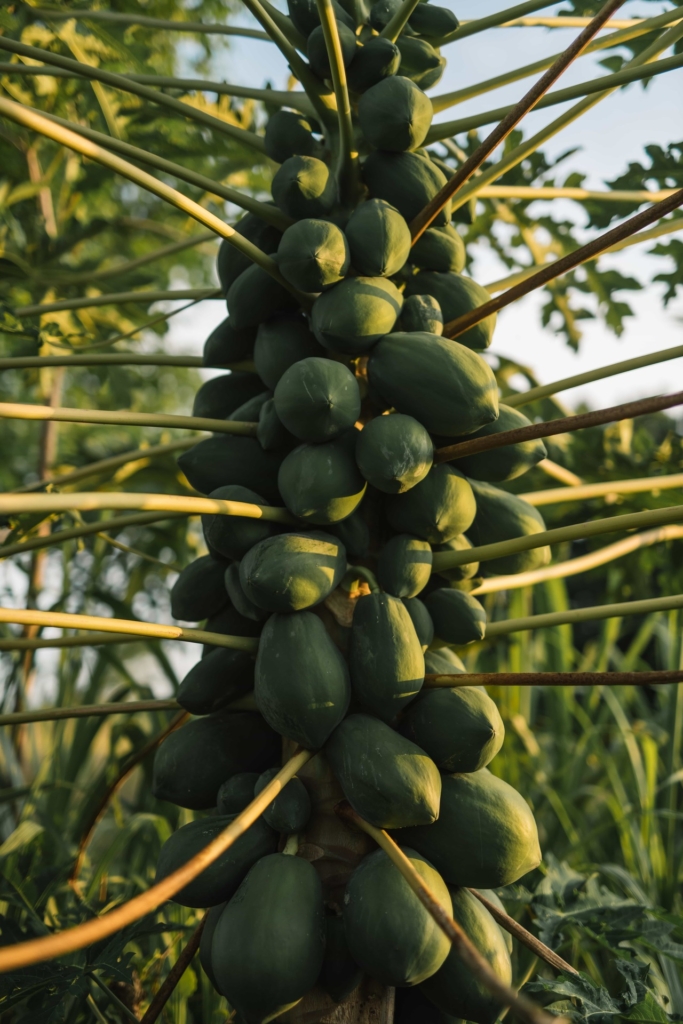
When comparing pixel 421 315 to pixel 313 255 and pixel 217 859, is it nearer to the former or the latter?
pixel 313 255

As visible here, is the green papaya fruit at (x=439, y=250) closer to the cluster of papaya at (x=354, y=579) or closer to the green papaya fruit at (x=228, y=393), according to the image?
the cluster of papaya at (x=354, y=579)

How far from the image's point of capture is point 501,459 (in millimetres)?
1217

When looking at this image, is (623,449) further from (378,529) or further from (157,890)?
(157,890)

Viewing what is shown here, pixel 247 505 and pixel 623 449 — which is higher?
pixel 623 449

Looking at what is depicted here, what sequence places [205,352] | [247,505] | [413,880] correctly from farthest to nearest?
[205,352] → [247,505] → [413,880]

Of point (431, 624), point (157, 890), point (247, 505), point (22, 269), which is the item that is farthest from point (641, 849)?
point (22, 269)

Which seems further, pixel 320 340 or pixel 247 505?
pixel 320 340

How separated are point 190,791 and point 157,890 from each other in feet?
1.44

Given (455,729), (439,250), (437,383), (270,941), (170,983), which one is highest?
(439,250)

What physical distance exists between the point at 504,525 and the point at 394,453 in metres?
0.27

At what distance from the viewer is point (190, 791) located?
1136mm

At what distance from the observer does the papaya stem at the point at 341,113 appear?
1.09m

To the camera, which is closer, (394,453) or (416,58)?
(394,453)

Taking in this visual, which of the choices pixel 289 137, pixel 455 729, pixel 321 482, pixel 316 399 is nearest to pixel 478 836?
pixel 455 729
